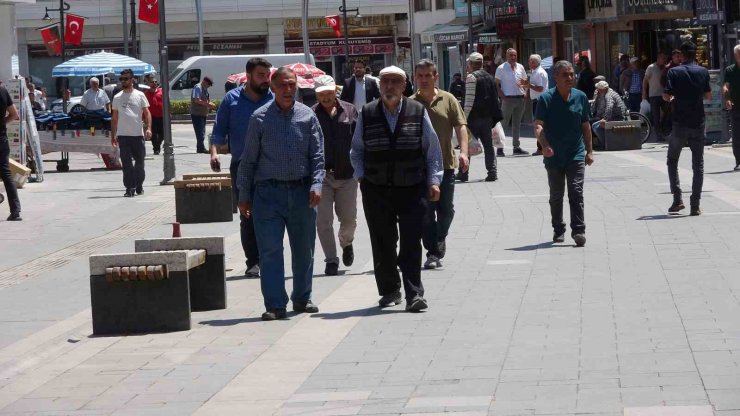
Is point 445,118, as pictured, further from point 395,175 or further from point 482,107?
point 482,107

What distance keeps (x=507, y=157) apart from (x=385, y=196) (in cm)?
1554

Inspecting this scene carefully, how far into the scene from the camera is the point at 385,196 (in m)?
9.84

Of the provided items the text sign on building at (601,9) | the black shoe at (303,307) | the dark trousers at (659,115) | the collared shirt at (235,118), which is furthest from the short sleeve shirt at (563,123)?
the text sign on building at (601,9)

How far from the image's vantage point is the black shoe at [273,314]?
9.66 meters

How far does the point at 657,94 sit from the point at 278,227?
18.2 m

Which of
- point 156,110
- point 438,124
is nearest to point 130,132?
point 438,124

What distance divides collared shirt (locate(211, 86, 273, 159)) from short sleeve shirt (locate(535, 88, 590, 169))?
2.91 metres

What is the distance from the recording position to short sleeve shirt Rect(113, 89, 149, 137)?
20.1 meters

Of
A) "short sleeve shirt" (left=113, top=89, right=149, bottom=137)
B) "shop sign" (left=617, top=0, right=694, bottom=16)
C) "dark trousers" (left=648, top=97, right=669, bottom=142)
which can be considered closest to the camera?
"short sleeve shirt" (left=113, top=89, right=149, bottom=137)

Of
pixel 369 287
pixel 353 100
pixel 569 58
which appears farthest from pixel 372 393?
pixel 569 58

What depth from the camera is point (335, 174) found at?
38.6 feet

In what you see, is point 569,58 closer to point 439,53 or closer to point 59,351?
point 439,53

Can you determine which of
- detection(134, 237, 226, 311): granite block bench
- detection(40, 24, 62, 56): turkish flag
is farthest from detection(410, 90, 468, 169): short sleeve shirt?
detection(40, 24, 62, 56): turkish flag

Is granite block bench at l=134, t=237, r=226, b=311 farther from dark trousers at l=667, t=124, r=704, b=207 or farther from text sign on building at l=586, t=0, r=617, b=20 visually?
text sign on building at l=586, t=0, r=617, b=20
